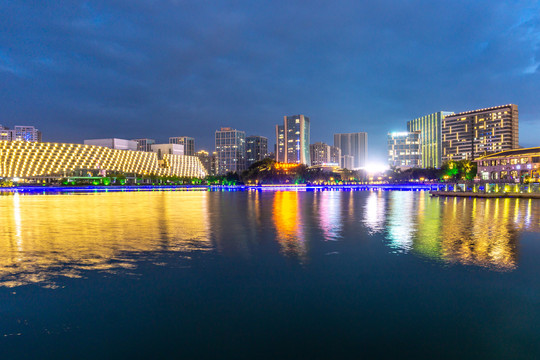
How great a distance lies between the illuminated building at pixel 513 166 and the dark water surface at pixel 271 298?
9826 cm

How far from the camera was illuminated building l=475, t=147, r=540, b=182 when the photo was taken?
99938mm

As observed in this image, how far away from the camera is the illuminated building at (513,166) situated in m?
99.9

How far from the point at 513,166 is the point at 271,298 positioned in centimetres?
11858

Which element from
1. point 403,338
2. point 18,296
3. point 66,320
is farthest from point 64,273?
point 403,338

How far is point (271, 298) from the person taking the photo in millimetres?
8297

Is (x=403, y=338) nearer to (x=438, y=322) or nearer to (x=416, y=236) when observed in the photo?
(x=438, y=322)

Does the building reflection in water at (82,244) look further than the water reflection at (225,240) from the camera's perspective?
No

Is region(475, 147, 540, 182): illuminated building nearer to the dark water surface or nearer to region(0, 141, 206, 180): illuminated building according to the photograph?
the dark water surface

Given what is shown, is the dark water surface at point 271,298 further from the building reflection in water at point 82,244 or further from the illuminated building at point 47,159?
the illuminated building at point 47,159

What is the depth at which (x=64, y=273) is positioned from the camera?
10.4m

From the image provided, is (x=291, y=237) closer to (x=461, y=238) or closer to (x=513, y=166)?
(x=461, y=238)

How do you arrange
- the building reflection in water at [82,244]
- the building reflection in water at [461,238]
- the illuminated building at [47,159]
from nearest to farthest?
1. the building reflection in water at [82,244]
2. the building reflection in water at [461,238]
3. the illuminated building at [47,159]

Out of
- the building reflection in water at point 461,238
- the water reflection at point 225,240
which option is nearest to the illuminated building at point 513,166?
the building reflection in water at point 461,238

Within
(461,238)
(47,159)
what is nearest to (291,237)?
(461,238)
